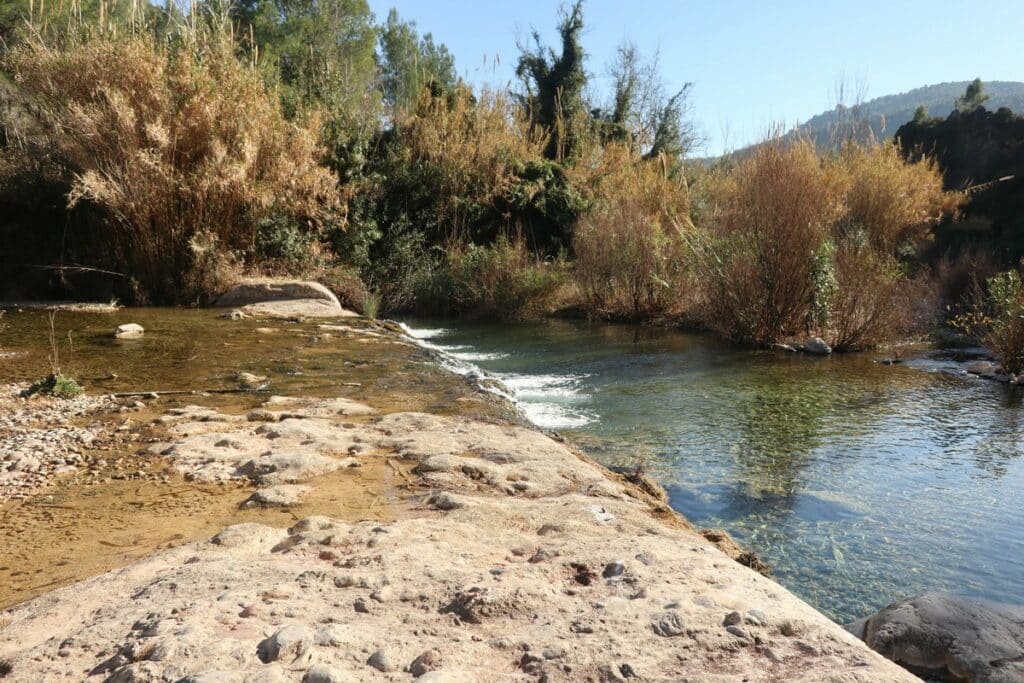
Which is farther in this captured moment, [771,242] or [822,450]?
[771,242]

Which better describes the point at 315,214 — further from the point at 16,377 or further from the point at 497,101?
the point at 16,377

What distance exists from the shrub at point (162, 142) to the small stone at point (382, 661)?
11.6m

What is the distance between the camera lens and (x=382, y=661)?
6.88ft

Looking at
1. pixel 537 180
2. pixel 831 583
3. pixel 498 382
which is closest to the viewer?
pixel 831 583

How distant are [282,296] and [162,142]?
3031mm

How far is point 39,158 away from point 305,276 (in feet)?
17.7

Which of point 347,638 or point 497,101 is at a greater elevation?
point 497,101

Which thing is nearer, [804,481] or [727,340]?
[804,481]

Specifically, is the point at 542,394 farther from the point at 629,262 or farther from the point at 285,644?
the point at 629,262

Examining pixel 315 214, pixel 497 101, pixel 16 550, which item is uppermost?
pixel 497 101

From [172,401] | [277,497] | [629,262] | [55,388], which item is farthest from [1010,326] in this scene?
[55,388]

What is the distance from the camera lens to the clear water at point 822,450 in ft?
13.0

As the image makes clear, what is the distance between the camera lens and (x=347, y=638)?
2213 mm

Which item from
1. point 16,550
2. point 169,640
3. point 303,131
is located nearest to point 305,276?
point 303,131
